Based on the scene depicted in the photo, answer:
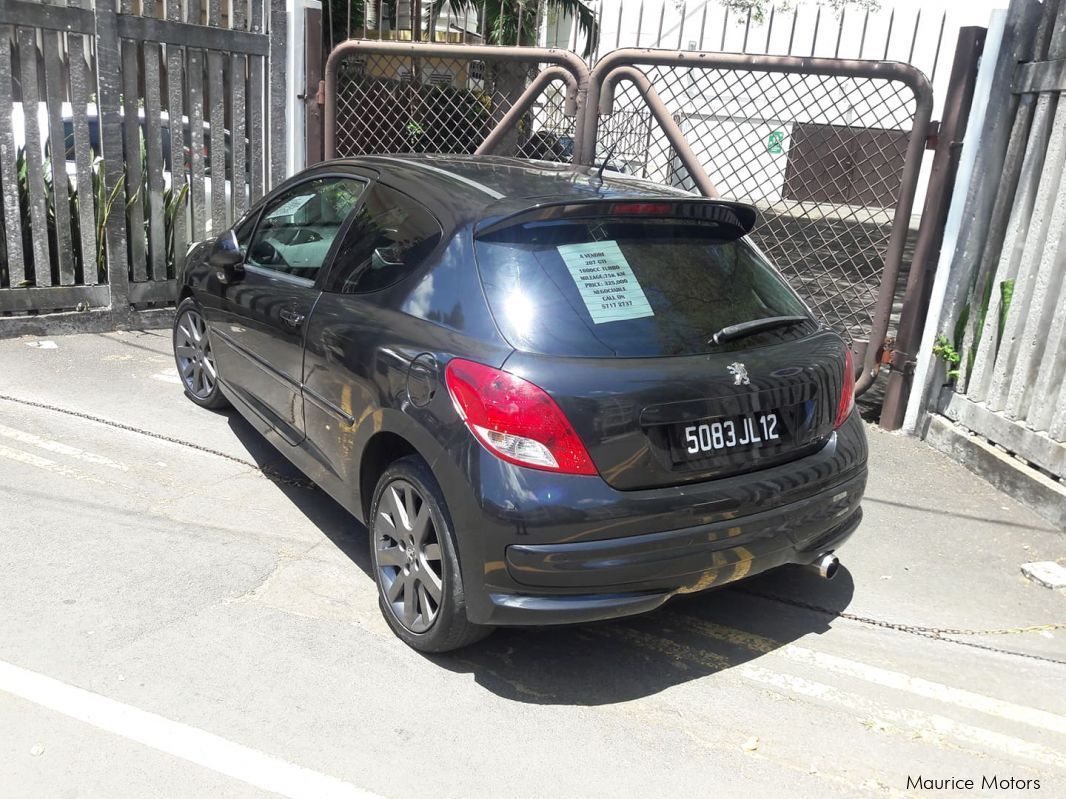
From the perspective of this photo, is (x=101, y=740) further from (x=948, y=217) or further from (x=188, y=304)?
(x=948, y=217)

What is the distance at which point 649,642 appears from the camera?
365 cm

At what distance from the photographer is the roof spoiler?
11.0 feet

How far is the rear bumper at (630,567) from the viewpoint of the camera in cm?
297

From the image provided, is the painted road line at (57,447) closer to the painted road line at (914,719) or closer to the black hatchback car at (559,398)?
the black hatchback car at (559,398)

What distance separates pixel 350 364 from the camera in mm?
3648

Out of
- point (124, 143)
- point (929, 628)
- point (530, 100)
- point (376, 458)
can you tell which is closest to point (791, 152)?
point (530, 100)

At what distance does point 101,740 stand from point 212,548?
4.43 feet

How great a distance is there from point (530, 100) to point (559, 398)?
4.33m

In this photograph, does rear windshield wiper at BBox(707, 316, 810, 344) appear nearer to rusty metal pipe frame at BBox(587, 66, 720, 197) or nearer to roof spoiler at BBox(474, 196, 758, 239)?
roof spoiler at BBox(474, 196, 758, 239)

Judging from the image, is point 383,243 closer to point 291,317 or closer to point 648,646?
point 291,317

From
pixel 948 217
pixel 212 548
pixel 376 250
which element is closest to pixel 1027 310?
pixel 948 217

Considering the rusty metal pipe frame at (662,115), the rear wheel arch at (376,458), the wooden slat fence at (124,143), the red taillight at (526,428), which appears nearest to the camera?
the red taillight at (526,428)

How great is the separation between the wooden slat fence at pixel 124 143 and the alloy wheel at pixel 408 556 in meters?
4.86

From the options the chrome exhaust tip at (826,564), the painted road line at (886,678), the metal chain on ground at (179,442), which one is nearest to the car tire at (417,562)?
the painted road line at (886,678)
